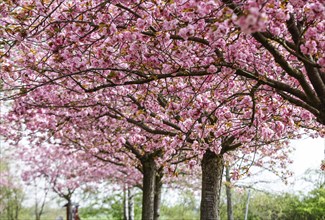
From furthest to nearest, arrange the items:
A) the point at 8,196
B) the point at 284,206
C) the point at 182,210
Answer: the point at 182,210
the point at 8,196
the point at 284,206

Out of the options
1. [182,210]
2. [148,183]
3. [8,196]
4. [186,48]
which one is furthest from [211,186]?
[8,196]

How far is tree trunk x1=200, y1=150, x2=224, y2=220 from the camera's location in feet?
25.8

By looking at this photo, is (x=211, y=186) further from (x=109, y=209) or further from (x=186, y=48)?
(x=109, y=209)

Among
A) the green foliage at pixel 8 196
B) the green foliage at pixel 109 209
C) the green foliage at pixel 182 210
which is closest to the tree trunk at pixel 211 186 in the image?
the green foliage at pixel 109 209

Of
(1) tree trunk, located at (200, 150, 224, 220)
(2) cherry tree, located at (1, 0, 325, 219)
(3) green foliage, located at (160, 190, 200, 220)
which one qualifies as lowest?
(3) green foliage, located at (160, 190, 200, 220)

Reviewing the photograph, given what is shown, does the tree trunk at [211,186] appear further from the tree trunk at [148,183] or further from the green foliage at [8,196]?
the green foliage at [8,196]

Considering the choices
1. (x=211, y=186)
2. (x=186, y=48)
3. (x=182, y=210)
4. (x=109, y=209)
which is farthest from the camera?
(x=182, y=210)

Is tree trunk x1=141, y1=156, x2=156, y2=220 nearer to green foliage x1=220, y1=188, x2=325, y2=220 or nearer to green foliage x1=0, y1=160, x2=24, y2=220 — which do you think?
green foliage x1=220, y1=188, x2=325, y2=220

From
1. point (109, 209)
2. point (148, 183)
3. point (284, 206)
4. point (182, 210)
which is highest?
point (148, 183)

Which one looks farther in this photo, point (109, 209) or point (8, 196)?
point (8, 196)

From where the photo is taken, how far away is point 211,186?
26.1 ft

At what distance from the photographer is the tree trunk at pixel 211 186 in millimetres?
7852

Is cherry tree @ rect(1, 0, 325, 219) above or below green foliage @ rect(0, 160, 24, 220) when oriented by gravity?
above

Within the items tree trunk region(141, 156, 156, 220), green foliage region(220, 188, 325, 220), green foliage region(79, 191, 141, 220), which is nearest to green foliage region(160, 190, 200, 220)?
green foliage region(79, 191, 141, 220)
